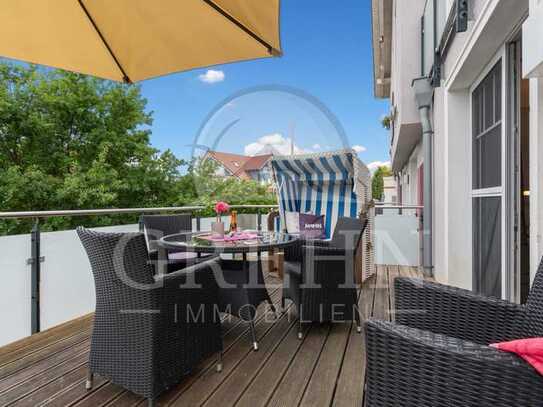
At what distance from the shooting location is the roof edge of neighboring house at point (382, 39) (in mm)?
8193

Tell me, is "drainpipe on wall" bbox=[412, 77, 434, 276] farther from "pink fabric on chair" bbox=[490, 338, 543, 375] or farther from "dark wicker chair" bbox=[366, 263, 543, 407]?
"pink fabric on chair" bbox=[490, 338, 543, 375]

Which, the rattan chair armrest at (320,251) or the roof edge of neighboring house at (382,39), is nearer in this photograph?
the rattan chair armrest at (320,251)

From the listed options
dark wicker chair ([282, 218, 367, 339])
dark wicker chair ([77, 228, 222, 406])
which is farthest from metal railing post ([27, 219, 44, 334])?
dark wicker chair ([282, 218, 367, 339])

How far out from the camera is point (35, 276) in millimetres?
2605

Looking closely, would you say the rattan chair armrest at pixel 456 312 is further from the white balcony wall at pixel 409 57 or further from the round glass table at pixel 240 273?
the white balcony wall at pixel 409 57

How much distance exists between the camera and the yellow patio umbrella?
5.77ft

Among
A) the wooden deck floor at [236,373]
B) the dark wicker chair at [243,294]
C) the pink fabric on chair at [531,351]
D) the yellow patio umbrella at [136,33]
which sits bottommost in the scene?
the wooden deck floor at [236,373]

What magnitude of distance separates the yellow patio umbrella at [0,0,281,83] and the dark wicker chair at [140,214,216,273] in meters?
1.53

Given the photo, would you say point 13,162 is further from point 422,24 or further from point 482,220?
point 482,220

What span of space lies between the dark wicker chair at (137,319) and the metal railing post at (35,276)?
115cm

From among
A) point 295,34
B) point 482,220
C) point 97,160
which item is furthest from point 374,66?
point 482,220

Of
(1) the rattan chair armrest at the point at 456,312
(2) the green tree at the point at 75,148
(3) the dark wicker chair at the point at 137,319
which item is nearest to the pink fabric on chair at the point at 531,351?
(1) the rattan chair armrest at the point at 456,312

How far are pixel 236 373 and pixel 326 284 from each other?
3.09ft

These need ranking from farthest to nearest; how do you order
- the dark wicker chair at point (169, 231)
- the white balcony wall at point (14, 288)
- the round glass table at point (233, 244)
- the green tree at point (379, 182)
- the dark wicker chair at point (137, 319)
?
1. the green tree at point (379, 182)
2. the dark wicker chair at point (169, 231)
3. the white balcony wall at point (14, 288)
4. the round glass table at point (233, 244)
5. the dark wicker chair at point (137, 319)
